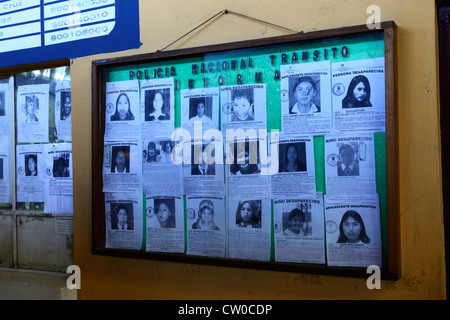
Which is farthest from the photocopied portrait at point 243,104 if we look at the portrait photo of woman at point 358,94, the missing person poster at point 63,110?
the missing person poster at point 63,110

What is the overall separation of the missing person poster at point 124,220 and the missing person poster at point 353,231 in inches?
47.6

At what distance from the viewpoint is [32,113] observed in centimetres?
359

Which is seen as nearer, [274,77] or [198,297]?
[274,77]

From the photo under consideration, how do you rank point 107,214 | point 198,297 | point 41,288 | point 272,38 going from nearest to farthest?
point 272,38 → point 198,297 → point 107,214 → point 41,288

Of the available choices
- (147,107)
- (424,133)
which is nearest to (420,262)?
(424,133)

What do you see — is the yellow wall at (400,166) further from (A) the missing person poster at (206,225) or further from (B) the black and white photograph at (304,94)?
(B) the black and white photograph at (304,94)

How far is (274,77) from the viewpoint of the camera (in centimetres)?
260

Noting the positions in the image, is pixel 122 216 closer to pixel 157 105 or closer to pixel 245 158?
pixel 157 105

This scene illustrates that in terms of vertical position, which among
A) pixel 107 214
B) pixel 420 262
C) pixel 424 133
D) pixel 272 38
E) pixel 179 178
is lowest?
pixel 420 262

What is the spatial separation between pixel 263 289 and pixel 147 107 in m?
1.33

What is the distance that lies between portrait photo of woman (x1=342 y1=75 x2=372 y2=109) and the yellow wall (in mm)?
161

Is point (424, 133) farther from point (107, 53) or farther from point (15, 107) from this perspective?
point (15, 107)

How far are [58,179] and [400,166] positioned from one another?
245cm

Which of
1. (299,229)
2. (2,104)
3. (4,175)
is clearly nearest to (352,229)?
(299,229)
